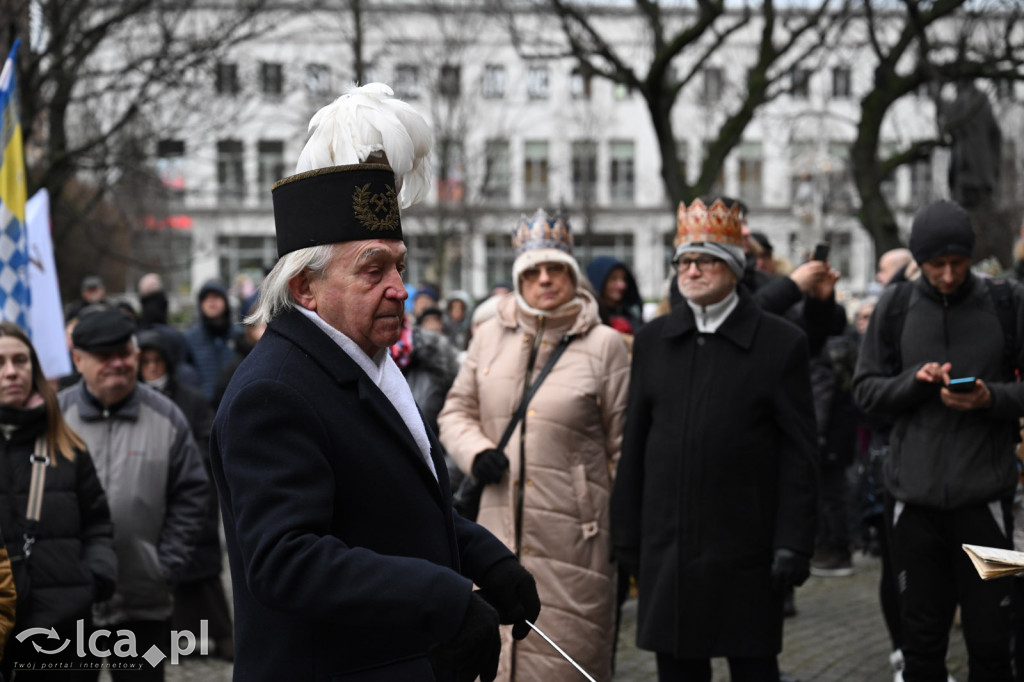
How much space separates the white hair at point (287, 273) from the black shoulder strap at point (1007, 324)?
3.40 metres

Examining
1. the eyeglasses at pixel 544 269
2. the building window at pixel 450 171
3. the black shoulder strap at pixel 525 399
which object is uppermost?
the building window at pixel 450 171

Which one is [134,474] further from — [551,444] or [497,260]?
[497,260]

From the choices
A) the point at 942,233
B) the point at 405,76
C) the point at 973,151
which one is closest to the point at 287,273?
the point at 942,233

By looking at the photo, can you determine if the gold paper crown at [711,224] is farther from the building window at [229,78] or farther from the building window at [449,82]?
the building window at [449,82]

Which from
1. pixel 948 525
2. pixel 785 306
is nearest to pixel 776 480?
pixel 948 525

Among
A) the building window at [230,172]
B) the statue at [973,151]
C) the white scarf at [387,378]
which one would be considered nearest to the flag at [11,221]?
the white scarf at [387,378]

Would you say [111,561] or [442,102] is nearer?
[111,561]

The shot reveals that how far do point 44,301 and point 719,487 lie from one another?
5036 millimetres

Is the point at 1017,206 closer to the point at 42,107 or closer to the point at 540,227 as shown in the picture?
the point at 42,107

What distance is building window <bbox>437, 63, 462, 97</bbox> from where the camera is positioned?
2773cm

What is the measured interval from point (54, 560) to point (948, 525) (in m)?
3.59

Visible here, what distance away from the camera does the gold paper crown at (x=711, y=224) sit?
506 cm

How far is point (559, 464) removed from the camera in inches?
204

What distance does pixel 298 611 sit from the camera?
250 cm
